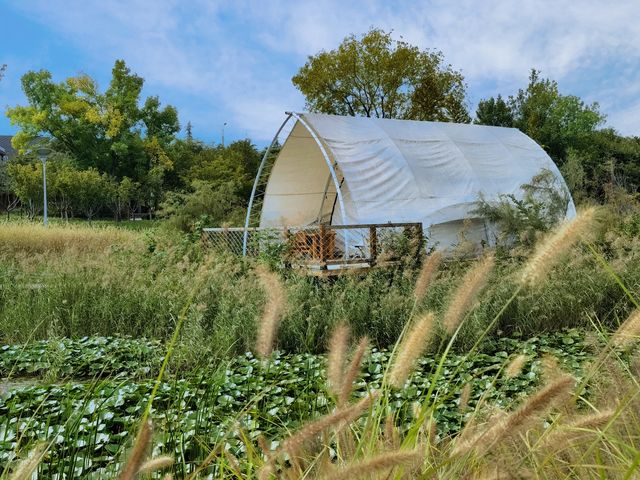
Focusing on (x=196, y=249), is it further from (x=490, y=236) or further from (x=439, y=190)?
(x=490, y=236)

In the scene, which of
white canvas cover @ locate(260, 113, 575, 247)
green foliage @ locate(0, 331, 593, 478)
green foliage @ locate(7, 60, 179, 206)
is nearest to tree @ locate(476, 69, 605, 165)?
white canvas cover @ locate(260, 113, 575, 247)

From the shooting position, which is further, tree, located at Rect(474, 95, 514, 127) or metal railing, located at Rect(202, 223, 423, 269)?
tree, located at Rect(474, 95, 514, 127)

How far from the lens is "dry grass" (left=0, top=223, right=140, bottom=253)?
13039mm

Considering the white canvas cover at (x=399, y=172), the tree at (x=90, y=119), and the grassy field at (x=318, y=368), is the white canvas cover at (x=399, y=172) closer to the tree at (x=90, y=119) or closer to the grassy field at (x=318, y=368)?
the grassy field at (x=318, y=368)

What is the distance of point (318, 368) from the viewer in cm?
398

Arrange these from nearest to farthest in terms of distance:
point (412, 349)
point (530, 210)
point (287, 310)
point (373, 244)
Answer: point (412, 349) → point (287, 310) → point (373, 244) → point (530, 210)

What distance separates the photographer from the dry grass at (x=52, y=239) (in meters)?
13.0

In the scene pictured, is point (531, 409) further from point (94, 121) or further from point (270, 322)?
point (94, 121)

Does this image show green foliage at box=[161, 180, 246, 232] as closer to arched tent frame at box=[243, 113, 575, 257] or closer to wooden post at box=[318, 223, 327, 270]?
arched tent frame at box=[243, 113, 575, 257]

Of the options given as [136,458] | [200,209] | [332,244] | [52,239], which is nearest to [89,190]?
[200,209]

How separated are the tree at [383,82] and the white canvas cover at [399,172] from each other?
1248cm

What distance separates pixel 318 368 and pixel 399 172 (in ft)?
29.5

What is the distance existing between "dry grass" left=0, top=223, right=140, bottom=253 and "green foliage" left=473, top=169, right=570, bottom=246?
699 cm

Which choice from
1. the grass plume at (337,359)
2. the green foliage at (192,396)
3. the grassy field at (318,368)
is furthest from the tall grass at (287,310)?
the grass plume at (337,359)
